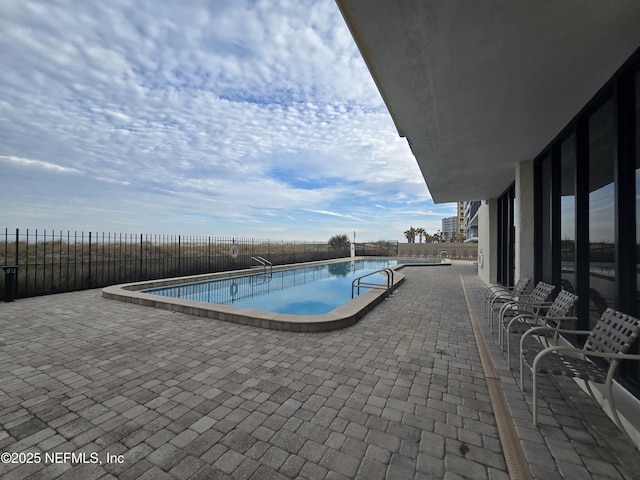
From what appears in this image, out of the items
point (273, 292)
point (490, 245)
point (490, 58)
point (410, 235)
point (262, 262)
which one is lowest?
point (273, 292)

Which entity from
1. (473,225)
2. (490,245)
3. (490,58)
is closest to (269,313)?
(490,58)

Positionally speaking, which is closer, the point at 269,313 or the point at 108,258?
the point at 269,313

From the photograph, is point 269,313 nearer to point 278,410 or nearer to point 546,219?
point 278,410

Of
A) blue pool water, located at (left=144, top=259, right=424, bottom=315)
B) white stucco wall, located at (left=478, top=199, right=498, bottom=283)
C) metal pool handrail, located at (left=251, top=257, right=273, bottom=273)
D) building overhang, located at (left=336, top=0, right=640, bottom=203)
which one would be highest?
building overhang, located at (left=336, top=0, right=640, bottom=203)

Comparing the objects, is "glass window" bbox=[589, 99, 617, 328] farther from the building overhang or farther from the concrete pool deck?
the concrete pool deck

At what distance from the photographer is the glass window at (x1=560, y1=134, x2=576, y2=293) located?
347 centimetres

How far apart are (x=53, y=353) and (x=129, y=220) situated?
16218mm

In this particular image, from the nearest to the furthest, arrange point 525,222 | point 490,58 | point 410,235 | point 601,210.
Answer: point 490,58 → point 601,210 → point 525,222 → point 410,235

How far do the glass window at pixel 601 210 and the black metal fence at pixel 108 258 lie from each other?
395 inches

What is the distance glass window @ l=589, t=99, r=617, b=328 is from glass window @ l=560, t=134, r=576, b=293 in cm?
41

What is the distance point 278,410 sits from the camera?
6.78ft

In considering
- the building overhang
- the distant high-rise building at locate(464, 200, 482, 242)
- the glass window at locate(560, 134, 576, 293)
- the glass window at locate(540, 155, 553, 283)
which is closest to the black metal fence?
Answer: the building overhang

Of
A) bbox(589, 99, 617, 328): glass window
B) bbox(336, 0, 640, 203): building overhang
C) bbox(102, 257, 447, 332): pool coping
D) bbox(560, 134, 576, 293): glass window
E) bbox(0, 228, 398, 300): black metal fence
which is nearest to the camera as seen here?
bbox(336, 0, 640, 203): building overhang

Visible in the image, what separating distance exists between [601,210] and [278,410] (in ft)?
12.6
